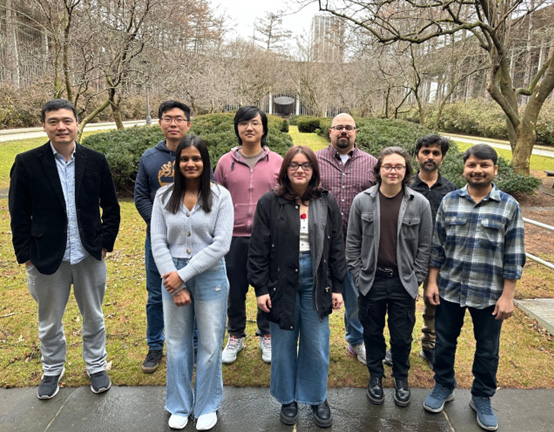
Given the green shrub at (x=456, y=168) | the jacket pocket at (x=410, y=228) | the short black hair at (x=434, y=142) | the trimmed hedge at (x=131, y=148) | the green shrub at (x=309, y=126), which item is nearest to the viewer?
the jacket pocket at (x=410, y=228)

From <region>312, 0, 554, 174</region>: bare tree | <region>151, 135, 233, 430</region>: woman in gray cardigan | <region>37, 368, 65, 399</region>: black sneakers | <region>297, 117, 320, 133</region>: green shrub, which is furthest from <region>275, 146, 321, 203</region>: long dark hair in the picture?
<region>297, 117, 320, 133</region>: green shrub

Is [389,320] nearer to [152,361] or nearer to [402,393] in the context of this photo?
[402,393]

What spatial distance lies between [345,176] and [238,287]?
4.35 feet

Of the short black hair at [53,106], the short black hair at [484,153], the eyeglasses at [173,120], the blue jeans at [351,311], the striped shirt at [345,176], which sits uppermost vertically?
the short black hair at [53,106]

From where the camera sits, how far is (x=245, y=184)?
10.9 ft

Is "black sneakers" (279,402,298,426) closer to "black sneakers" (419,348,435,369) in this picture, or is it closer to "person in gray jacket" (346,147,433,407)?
"person in gray jacket" (346,147,433,407)

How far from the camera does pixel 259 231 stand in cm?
264

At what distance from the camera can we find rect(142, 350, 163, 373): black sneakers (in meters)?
3.24

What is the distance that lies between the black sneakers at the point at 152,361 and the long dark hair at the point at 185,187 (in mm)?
1494

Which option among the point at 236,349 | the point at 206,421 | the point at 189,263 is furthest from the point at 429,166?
the point at 206,421

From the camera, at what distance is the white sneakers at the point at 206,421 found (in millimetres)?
2600

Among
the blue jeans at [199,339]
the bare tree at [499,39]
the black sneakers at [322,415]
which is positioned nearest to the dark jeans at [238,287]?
the blue jeans at [199,339]

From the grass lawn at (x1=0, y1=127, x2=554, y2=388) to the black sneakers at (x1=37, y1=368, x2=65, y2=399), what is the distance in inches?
4.3

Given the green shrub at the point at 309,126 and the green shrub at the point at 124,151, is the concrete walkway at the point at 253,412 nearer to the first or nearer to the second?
the green shrub at the point at 124,151
